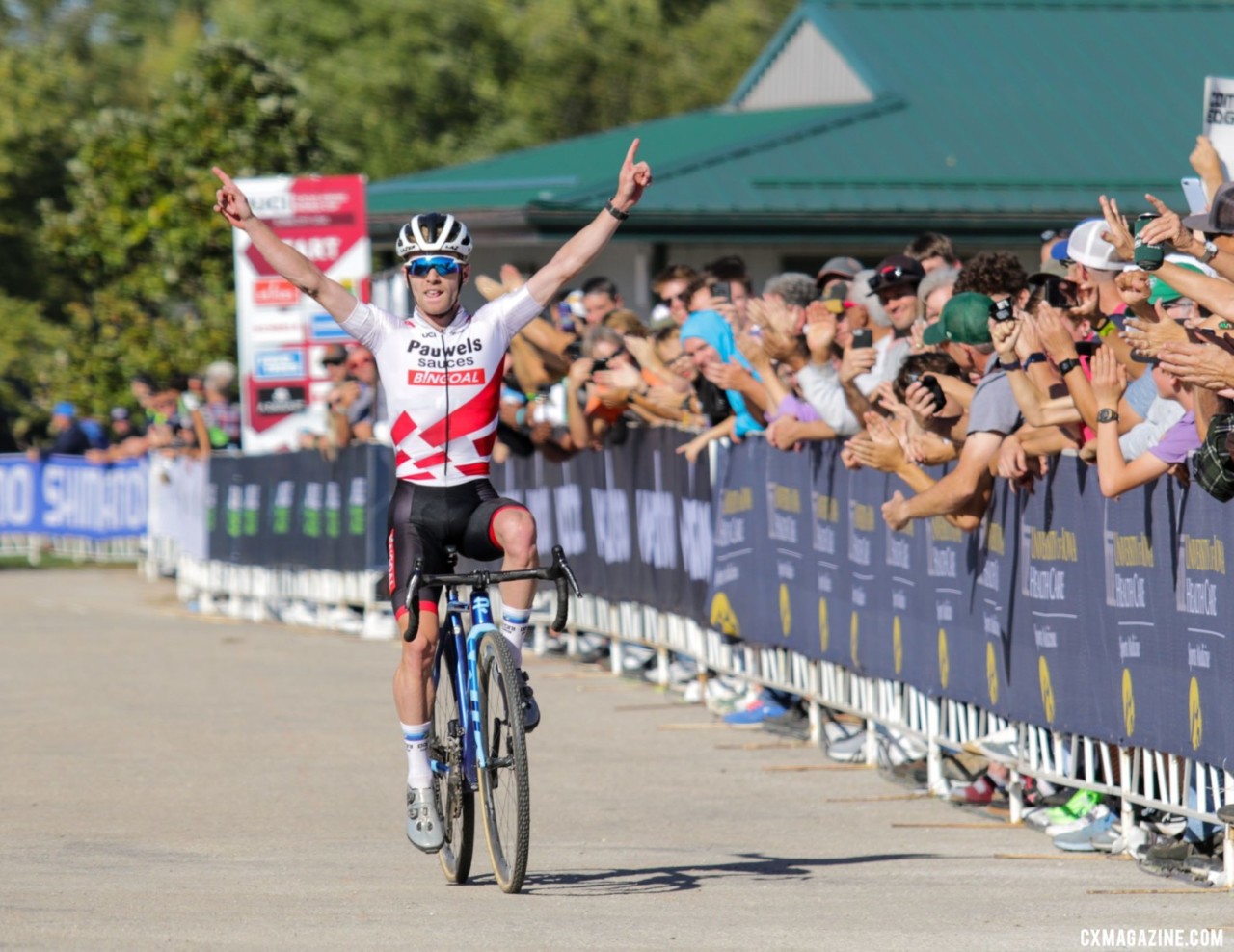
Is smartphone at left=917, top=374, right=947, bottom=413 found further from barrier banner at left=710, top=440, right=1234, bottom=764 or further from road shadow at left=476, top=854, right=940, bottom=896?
road shadow at left=476, top=854, right=940, bottom=896

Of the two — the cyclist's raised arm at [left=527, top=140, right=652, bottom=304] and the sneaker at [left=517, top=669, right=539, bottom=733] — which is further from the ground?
the cyclist's raised arm at [left=527, top=140, right=652, bottom=304]

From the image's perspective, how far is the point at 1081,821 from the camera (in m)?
9.97

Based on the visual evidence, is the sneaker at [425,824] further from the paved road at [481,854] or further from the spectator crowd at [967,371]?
the spectator crowd at [967,371]

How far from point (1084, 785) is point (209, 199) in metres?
28.2

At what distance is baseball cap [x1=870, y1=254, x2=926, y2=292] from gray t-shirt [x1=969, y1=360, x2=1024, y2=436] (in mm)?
2031

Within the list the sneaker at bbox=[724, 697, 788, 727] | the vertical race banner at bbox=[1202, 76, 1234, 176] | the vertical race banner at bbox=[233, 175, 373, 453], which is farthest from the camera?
the vertical race banner at bbox=[233, 175, 373, 453]

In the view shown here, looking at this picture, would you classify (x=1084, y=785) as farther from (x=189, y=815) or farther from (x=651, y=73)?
(x=651, y=73)

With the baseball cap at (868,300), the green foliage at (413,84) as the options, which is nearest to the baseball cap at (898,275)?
the baseball cap at (868,300)

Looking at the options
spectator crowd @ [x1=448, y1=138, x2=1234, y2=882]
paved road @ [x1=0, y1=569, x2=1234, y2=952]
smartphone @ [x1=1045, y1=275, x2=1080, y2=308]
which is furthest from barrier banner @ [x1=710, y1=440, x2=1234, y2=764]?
smartphone @ [x1=1045, y1=275, x2=1080, y2=308]

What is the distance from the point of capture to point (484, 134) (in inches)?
2083

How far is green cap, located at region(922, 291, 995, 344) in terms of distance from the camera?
10.3 meters

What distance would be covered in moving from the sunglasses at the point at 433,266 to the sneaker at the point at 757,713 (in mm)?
5612

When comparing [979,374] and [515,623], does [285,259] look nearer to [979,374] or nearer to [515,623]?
[515,623]

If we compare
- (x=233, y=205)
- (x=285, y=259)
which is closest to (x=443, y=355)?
(x=285, y=259)
